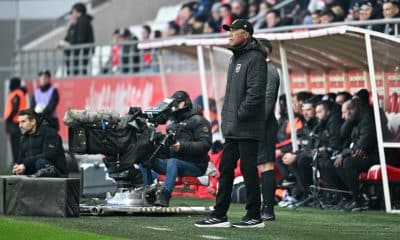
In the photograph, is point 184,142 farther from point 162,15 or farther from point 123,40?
point 162,15

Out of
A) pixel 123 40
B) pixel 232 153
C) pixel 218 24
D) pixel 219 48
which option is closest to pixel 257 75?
pixel 232 153

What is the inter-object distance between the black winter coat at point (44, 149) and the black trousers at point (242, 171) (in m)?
3.41

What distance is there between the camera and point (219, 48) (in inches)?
872

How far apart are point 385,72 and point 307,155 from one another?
1681 millimetres

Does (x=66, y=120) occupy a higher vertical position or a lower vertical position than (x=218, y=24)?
lower

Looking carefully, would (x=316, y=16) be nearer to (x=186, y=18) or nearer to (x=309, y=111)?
(x=309, y=111)

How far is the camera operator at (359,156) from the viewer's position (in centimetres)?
1806

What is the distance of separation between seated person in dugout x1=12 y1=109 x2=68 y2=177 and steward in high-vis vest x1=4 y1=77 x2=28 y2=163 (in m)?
9.73

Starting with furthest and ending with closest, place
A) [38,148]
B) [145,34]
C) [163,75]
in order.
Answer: [145,34], [163,75], [38,148]

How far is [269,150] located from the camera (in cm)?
1606

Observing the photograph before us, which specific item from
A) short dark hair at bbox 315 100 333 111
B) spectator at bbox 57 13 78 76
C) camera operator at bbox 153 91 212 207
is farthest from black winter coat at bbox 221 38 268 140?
spectator at bbox 57 13 78 76

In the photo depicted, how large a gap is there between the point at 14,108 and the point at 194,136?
11.3m

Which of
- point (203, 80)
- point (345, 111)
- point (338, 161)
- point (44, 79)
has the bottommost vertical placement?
point (338, 161)

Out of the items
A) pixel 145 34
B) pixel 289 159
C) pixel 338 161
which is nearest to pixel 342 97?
pixel 289 159
